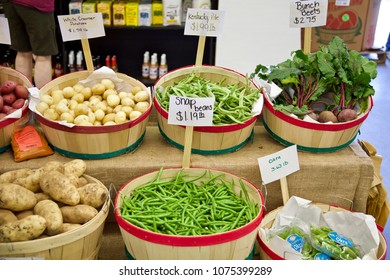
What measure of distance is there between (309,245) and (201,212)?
0.54m

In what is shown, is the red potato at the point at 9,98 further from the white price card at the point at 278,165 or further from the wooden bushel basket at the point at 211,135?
the white price card at the point at 278,165

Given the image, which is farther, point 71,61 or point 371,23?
point 371,23

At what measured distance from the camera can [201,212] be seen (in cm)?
184

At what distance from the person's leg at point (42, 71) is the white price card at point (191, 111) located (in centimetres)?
166

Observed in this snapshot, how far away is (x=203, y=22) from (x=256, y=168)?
0.79 meters

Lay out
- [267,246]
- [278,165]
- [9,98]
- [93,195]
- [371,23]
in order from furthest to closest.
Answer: [371,23], [9,98], [278,165], [267,246], [93,195]

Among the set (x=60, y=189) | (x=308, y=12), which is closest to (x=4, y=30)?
(x=60, y=189)

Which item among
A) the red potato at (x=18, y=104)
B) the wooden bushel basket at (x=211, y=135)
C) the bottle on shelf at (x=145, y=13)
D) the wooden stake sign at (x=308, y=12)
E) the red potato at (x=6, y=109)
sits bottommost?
the wooden bushel basket at (x=211, y=135)

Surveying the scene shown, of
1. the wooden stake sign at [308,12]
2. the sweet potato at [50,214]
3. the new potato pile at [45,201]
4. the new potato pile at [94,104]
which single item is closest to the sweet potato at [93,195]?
the new potato pile at [45,201]

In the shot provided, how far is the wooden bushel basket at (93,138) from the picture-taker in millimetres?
2035

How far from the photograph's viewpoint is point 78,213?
5.62ft

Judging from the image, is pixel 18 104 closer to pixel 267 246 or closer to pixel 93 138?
pixel 93 138

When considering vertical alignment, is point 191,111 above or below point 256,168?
above
